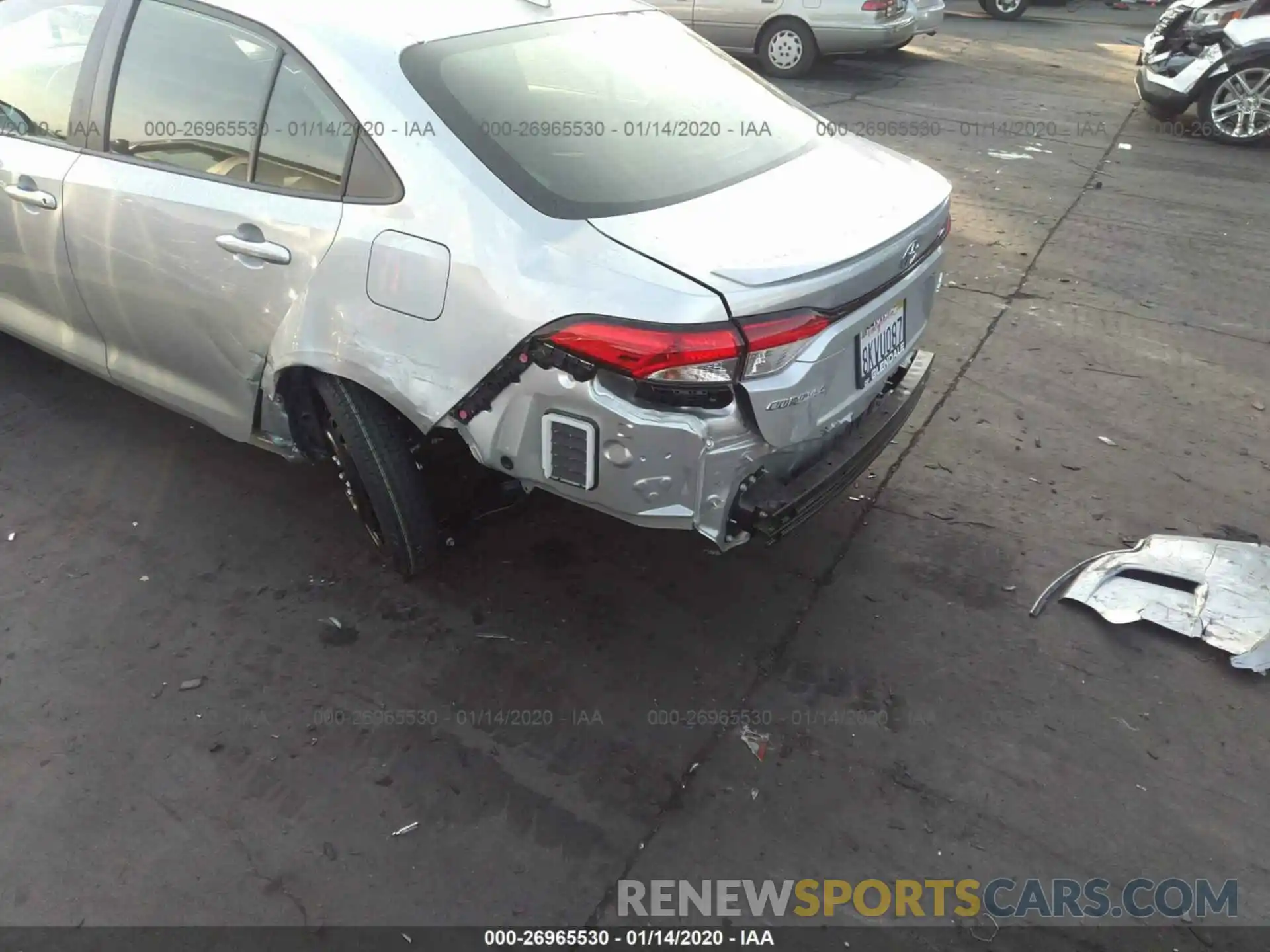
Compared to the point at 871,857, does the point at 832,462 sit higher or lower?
higher

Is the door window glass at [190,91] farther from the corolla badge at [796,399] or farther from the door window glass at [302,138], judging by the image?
the corolla badge at [796,399]

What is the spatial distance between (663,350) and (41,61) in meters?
2.79

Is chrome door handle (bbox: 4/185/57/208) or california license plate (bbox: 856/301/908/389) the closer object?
california license plate (bbox: 856/301/908/389)

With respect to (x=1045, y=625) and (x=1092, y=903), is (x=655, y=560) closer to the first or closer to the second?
(x=1045, y=625)

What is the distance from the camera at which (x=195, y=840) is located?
7.45ft

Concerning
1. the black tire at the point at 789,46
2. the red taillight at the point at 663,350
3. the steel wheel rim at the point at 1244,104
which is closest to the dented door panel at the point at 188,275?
the red taillight at the point at 663,350

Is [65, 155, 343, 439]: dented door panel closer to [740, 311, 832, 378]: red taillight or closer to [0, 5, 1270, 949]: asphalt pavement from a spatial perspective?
[0, 5, 1270, 949]: asphalt pavement

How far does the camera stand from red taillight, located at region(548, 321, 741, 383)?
6.96 feet

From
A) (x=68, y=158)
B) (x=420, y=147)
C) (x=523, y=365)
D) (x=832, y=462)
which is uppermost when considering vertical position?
(x=420, y=147)

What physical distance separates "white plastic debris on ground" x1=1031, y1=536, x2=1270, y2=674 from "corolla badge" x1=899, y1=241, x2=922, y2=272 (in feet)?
3.94

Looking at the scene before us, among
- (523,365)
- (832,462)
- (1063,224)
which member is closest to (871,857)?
(832,462)

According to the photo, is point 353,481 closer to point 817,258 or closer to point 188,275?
point 188,275

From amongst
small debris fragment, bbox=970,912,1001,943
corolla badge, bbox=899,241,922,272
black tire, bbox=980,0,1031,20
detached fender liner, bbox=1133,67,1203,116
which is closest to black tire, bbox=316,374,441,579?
corolla badge, bbox=899,241,922,272

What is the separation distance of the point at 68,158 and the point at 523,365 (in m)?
2.02
